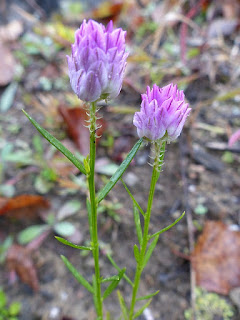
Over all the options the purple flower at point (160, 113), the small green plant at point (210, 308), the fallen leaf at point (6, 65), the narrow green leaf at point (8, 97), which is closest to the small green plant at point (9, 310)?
the small green plant at point (210, 308)

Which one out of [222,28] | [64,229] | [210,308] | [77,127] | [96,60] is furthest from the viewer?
[222,28]

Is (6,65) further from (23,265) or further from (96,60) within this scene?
(96,60)

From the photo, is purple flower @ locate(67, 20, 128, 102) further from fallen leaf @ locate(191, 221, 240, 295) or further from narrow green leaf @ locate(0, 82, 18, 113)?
narrow green leaf @ locate(0, 82, 18, 113)

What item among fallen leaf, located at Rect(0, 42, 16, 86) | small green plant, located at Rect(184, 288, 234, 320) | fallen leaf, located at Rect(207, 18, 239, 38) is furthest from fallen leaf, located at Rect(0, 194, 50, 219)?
fallen leaf, located at Rect(207, 18, 239, 38)

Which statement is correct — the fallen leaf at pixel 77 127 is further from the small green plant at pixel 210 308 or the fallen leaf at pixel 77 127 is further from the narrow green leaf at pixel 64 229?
the small green plant at pixel 210 308

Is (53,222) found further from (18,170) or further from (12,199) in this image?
(18,170)

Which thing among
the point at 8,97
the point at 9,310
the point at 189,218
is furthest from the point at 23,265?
the point at 8,97
